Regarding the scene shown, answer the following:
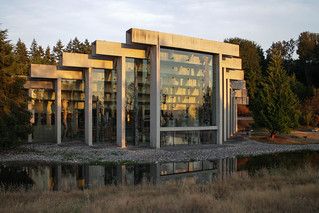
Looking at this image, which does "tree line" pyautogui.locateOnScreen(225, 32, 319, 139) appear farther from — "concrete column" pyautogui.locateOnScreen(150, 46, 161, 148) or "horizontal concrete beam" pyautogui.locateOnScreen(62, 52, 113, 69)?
"horizontal concrete beam" pyautogui.locateOnScreen(62, 52, 113, 69)

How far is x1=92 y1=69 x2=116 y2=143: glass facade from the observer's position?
1549 inches

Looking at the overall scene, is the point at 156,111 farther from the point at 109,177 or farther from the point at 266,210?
the point at 266,210

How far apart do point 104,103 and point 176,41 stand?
10.5 meters

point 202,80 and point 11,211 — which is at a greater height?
point 202,80

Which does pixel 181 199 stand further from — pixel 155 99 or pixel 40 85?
pixel 40 85

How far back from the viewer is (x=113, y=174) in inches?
803

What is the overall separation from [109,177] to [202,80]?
1980 cm

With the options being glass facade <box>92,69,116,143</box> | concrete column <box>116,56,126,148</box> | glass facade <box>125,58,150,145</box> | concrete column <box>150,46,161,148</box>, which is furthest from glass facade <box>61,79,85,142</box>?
concrete column <box>150,46,161,148</box>

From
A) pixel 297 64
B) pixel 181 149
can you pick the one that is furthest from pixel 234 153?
pixel 297 64

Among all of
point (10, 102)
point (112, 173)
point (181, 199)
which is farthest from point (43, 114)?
point (181, 199)

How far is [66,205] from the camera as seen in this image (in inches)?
436

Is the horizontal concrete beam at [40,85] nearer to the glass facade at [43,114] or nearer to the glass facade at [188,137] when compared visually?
the glass facade at [43,114]

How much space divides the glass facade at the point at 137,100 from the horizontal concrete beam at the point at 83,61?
3370 mm

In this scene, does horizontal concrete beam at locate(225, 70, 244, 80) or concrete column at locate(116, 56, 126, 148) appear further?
horizontal concrete beam at locate(225, 70, 244, 80)
